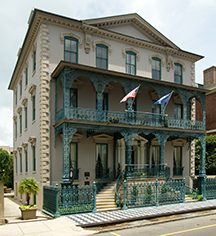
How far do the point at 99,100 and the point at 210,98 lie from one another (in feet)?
61.8

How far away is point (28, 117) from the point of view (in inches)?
878

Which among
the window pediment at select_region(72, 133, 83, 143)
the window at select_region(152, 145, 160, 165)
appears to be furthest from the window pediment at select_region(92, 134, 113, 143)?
the window at select_region(152, 145, 160, 165)

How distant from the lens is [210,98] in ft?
104

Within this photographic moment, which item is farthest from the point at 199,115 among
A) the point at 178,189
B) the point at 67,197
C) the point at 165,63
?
the point at 67,197

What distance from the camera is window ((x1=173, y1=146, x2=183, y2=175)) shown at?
23.0 metres

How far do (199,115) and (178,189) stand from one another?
57.9ft

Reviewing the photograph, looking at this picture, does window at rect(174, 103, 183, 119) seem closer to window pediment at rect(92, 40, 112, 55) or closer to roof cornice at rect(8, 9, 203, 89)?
roof cornice at rect(8, 9, 203, 89)

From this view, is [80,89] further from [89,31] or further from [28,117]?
[28,117]

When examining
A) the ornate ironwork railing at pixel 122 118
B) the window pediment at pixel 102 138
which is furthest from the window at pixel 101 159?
the ornate ironwork railing at pixel 122 118

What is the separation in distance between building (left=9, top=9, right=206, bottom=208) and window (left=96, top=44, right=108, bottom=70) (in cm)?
7

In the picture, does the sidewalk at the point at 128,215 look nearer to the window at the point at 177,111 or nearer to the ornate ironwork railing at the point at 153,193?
the ornate ironwork railing at the point at 153,193

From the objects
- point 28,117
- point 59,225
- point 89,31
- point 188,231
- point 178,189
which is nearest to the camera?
point 188,231

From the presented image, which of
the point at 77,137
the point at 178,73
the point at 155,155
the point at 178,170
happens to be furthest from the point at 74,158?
the point at 178,73

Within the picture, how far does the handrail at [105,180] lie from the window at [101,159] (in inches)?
14.7
